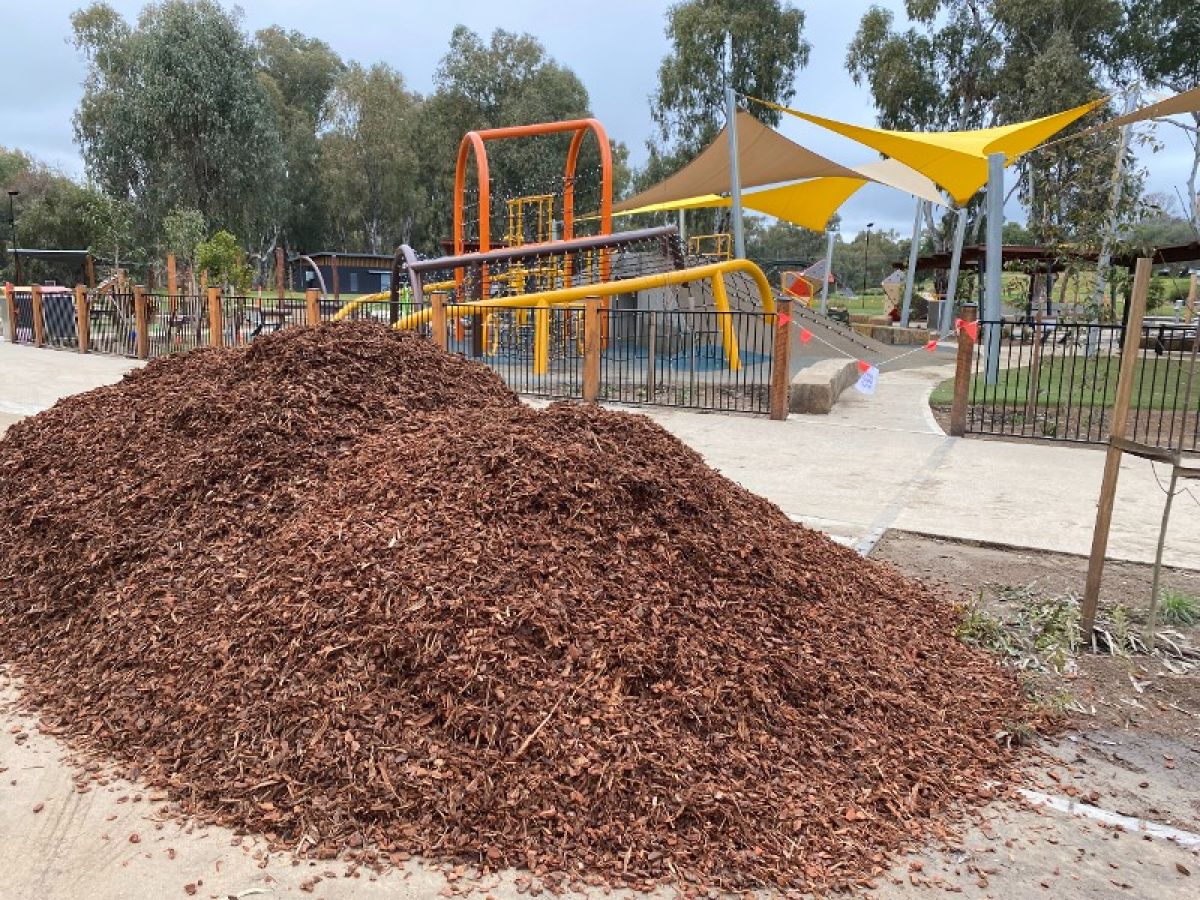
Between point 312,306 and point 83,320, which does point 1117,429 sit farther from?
point 83,320

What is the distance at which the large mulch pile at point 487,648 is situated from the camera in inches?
97.0

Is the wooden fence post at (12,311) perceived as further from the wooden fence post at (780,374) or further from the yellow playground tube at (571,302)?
the wooden fence post at (780,374)

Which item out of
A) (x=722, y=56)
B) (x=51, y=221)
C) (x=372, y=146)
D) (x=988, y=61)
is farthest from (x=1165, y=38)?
(x=51, y=221)

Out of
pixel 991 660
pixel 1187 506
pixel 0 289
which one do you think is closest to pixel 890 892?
pixel 991 660

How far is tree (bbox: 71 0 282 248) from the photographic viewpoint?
113 feet

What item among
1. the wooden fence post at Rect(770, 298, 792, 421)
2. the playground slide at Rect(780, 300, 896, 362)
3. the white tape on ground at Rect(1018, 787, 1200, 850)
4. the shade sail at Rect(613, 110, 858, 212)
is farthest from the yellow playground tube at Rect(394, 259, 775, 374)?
the white tape on ground at Rect(1018, 787, 1200, 850)

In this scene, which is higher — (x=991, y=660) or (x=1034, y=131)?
(x=1034, y=131)

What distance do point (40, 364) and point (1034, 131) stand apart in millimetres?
17841

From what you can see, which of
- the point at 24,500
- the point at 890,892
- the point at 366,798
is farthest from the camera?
the point at 24,500

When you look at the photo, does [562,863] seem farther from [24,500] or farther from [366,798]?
[24,500]

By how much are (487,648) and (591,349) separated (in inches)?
356

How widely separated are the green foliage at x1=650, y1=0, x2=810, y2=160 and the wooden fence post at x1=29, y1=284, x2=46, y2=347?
28821 millimetres

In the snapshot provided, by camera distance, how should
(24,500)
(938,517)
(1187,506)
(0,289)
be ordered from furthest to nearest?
(0,289)
(1187,506)
(938,517)
(24,500)

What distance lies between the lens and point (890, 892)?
91.0 inches
